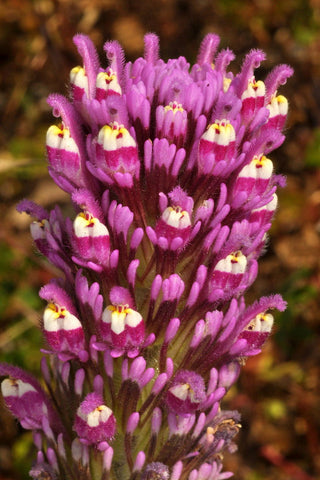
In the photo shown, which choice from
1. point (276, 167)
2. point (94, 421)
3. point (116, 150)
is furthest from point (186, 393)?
point (276, 167)

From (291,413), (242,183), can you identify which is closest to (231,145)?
(242,183)

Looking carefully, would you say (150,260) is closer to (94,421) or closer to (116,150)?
(116,150)

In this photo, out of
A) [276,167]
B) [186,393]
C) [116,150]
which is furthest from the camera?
[276,167]

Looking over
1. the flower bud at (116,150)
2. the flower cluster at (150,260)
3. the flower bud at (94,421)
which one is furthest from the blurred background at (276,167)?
the flower bud at (116,150)

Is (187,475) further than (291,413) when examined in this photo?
No

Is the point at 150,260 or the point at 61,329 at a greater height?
the point at 150,260

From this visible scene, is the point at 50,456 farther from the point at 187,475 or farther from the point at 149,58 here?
the point at 149,58

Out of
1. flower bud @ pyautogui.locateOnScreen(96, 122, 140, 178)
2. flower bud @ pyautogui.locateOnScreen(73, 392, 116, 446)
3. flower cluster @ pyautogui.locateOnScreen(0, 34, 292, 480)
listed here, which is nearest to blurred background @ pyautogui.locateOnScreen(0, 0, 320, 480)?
flower cluster @ pyautogui.locateOnScreen(0, 34, 292, 480)
